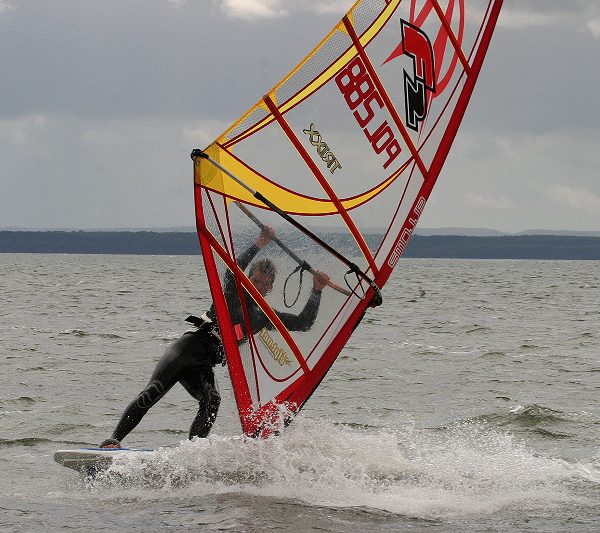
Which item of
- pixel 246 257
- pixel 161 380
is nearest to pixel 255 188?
pixel 246 257

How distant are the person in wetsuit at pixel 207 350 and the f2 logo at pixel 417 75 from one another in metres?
1.24

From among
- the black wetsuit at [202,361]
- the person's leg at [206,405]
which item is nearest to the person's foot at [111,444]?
the black wetsuit at [202,361]

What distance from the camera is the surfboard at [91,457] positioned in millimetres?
7246

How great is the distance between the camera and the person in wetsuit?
282 inches

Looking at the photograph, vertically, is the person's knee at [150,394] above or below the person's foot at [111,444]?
above

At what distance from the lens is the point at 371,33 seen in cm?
705

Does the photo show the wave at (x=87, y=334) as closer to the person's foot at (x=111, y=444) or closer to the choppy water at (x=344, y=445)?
the choppy water at (x=344, y=445)

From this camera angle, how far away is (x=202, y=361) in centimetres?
746

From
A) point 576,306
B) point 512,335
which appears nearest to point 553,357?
point 512,335

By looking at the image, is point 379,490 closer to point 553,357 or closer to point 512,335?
point 553,357

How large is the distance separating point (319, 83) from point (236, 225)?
1.10 m

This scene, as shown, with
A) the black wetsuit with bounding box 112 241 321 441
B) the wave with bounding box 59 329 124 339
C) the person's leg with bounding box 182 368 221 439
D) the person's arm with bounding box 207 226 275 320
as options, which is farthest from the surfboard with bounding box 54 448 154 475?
the wave with bounding box 59 329 124 339

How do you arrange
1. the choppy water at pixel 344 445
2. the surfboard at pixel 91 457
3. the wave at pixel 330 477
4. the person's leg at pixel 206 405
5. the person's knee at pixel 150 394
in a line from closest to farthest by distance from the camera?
the choppy water at pixel 344 445
the wave at pixel 330 477
the surfboard at pixel 91 457
the person's knee at pixel 150 394
the person's leg at pixel 206 405

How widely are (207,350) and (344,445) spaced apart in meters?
1.32
